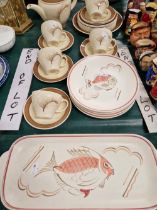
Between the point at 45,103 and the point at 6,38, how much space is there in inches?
12.3

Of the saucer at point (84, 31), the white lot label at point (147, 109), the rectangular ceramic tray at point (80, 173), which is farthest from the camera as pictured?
the saucer at point (84, 31)

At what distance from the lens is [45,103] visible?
535 mm

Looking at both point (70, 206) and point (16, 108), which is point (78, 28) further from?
point (70, 206)

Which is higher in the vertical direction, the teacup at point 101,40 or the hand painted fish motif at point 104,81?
the teacup at point 101,40

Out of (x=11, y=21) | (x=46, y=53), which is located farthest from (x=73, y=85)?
(x=11, y=21)

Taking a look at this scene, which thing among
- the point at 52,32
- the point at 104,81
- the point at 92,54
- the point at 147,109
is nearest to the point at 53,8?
the point at 52,32

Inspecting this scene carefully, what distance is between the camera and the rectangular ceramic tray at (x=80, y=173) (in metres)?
0.44

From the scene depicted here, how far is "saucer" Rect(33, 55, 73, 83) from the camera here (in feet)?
2.10

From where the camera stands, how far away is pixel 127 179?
0.46 m

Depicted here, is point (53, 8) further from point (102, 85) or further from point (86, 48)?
point (102, 85)

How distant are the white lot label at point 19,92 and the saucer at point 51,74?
0.02 metres

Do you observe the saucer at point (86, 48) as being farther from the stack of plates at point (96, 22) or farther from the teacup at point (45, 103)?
the teacup at point (45, 103)

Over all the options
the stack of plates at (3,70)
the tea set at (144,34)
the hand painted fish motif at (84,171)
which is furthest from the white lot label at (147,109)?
the stack of plates at (3,70)

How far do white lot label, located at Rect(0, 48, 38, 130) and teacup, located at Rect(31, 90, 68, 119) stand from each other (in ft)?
0.17
